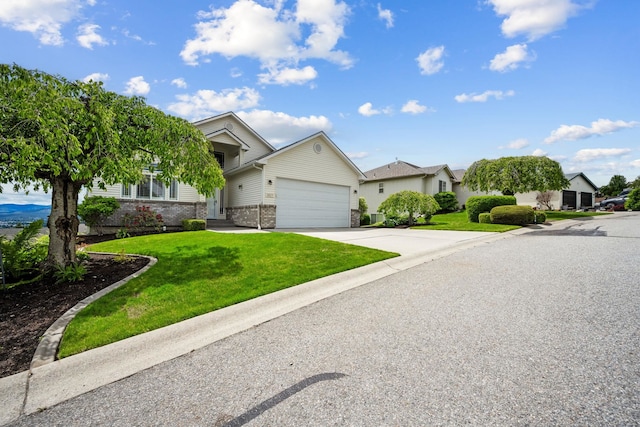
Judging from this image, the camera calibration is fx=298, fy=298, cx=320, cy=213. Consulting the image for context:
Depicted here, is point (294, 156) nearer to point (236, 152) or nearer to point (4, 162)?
point (236, 152)

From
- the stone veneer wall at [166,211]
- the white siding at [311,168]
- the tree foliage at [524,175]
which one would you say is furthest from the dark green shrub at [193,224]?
the tree foliage at [524,175]

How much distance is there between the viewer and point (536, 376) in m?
2.38

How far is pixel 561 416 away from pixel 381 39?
11347 millimetres

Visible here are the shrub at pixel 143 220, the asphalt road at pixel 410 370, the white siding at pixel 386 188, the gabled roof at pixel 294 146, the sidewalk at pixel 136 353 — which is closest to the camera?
the asphalt road at pixel 410 370

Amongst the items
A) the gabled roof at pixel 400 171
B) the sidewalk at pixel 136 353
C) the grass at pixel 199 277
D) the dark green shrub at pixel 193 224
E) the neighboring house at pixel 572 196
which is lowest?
the sidewalk at pixel 136 353

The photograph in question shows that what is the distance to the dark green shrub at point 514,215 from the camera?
15.0m

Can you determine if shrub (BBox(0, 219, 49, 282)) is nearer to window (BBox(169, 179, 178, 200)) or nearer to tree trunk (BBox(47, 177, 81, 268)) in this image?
tree trunk (BBox(47, 177, 81, 268))

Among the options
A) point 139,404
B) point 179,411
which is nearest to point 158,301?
point 139,404

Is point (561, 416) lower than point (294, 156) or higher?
lower

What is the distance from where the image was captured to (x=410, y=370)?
2.55 metres

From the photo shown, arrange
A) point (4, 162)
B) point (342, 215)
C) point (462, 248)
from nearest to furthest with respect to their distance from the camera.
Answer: point (4, 162) → point (462, 248) → point (342, 215)

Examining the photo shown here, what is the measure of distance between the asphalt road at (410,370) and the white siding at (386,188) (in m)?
22.5

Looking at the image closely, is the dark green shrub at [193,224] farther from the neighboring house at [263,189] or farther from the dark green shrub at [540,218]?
the dark green shrub at [540,218]

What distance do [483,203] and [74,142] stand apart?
19.0 m
